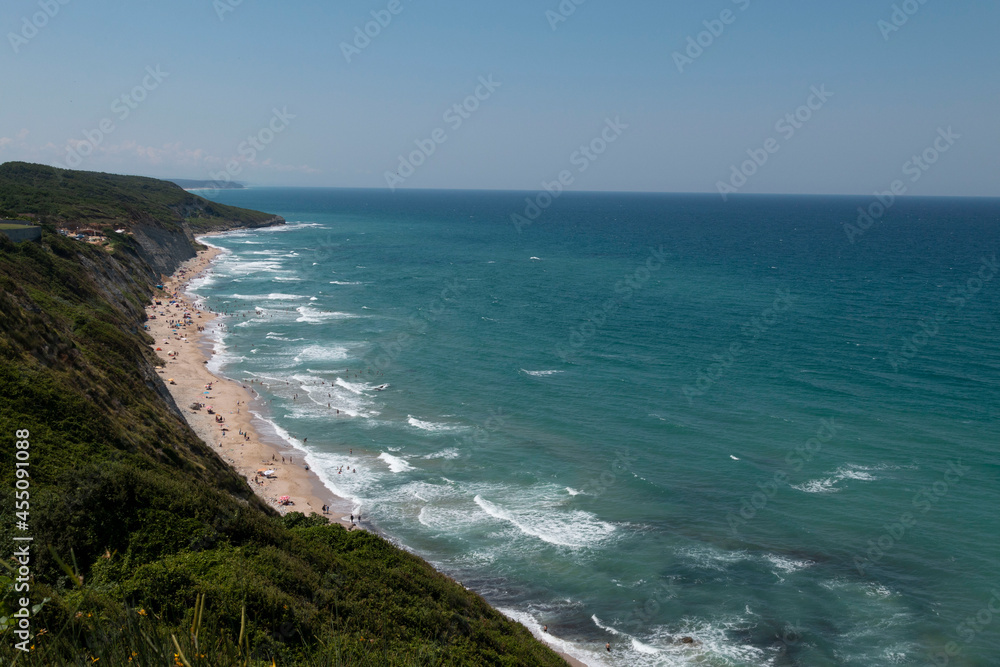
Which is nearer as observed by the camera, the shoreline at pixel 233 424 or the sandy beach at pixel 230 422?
the shoreline at pixel 233 424

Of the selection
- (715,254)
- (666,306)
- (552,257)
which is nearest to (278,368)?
(666,306)

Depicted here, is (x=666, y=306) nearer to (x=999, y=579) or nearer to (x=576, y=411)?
(x=576, y=411)

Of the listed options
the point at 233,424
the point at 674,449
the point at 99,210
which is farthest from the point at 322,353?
the point at 99,210

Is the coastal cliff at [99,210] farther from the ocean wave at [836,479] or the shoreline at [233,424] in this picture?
the ocean wave at [836,479]

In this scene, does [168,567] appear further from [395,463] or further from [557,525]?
[395,463]

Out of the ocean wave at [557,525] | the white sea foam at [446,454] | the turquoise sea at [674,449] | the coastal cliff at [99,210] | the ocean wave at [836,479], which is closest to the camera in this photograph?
the turquoise sea at [674,449]

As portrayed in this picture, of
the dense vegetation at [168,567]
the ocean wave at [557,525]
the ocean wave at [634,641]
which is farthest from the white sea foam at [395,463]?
the ocean wave at [634,641]

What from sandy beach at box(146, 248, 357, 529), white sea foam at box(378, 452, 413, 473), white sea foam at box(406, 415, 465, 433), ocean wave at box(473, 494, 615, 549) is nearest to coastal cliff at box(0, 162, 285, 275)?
sandy beach at box(146, 248, 357, 529)
